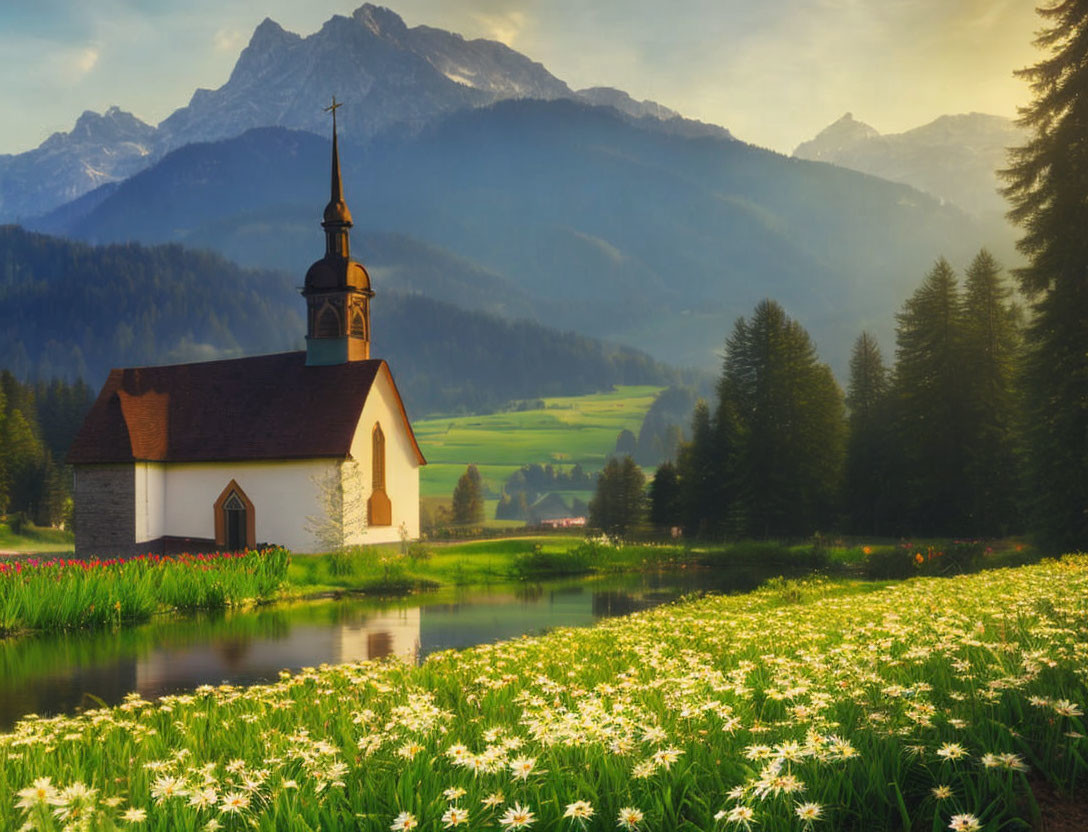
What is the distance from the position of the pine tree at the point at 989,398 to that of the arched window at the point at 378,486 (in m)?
33.9

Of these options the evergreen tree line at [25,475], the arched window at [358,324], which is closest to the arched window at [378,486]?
the arched window at [358,324]

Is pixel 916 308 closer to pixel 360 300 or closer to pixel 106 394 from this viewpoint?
pixel 360 300

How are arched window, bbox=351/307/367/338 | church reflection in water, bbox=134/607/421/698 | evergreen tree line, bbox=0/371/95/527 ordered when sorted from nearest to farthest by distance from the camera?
church reflection in water, bbox=134/607/421/698
arched window, bbox=351/307/367/338
evergreen tree line, bbox=0/371/95/527

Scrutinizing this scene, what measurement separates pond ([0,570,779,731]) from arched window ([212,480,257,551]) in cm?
1570

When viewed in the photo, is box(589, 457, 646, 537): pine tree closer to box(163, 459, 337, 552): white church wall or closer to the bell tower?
the bell tower

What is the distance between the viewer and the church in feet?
146

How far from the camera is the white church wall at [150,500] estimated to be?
1844 inches

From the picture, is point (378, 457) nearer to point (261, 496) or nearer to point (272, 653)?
point (261, 496)

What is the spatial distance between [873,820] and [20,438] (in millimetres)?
91411

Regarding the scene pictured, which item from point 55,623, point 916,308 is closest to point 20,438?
point 55,623

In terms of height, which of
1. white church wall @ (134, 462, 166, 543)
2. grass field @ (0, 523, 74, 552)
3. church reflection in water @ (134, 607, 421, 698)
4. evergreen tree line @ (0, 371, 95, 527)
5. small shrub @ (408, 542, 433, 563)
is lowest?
church reflection in water @ (134, 607, 421, 698)

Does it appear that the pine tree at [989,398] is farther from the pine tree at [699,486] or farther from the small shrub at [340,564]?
the small shrub at [340,564]

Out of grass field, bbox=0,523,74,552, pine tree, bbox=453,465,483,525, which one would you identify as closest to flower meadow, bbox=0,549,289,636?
grass field, bbox=0,523,74,552

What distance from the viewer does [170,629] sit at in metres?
24.7
